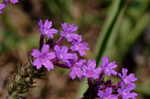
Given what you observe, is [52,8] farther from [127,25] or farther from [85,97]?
[85,97]

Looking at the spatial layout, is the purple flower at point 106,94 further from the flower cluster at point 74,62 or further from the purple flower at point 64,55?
the purple flower at point 64,55

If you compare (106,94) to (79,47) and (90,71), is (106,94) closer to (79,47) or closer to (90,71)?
(90,71)

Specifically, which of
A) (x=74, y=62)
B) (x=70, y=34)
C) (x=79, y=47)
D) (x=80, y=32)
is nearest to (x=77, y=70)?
(x=74, y=62)

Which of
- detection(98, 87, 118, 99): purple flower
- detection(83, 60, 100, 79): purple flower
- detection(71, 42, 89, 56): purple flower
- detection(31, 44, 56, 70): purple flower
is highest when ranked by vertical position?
detection(71, 42, 89, 56): purple flower

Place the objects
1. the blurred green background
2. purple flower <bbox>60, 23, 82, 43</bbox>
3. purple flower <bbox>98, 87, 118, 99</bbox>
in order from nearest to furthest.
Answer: purple flower <bbox>98, 87, 118, 99</bbox>
purple flower <bbox>60, 23, 82, 43</bbox>
the blurred green background

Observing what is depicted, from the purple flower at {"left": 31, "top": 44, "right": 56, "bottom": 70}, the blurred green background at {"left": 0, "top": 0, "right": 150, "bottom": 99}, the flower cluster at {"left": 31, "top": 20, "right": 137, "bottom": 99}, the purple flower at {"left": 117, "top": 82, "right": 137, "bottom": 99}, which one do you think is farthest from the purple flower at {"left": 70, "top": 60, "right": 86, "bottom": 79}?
the blurred green background at {"left": 0, "top": 0, "right": 150, "bottom": 99}

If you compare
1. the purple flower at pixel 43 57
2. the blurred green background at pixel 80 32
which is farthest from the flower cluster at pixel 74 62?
the blurred green background at pixel 80 32

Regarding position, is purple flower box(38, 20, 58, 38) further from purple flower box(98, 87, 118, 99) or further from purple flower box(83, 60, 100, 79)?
purple flower box(98, 87, 118, 99)
